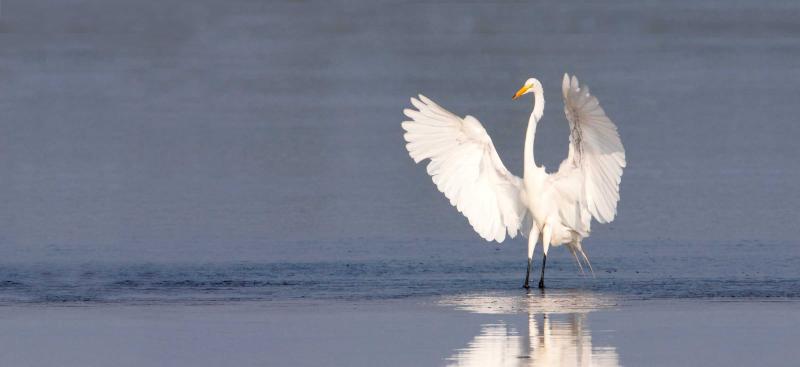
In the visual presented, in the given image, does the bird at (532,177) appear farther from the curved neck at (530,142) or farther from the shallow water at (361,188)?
the shallow water at (361,188)

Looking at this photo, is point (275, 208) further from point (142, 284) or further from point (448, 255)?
point (142, 284)

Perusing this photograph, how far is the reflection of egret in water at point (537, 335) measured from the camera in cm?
1034

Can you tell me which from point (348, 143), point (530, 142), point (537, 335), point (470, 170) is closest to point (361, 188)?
point (348, 143)

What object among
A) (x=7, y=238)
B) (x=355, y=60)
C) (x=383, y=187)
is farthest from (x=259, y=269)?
(x=355, y=60)

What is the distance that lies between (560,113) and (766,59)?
23.9 feet

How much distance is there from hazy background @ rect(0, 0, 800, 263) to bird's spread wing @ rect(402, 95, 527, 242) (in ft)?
2.62

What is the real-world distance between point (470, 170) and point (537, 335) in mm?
5220

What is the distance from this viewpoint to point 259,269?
15.9 m

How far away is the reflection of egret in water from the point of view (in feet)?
33.9

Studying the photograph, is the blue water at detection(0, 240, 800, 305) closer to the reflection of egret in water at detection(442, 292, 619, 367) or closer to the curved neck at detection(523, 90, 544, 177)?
the reflection of egret in water at detection(442, 292, 619, 367)

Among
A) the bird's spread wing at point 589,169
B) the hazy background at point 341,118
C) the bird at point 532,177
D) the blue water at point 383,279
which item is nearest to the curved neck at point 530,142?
the bird at point 532,177

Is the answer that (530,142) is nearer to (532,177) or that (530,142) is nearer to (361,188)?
(532,177)

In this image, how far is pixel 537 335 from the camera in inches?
451

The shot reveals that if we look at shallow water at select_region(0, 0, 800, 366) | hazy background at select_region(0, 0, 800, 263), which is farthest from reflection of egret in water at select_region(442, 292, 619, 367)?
hazy background at select_region(0, 0, 800, 263)
